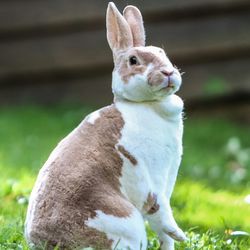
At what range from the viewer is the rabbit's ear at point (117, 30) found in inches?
115

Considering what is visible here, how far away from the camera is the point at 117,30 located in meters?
2.95

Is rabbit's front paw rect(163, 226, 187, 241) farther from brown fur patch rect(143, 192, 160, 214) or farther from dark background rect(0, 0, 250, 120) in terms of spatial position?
dark background rect(0, 0, 250, 120)

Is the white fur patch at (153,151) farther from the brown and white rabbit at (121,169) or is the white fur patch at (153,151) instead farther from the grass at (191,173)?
the grass at (191,173)

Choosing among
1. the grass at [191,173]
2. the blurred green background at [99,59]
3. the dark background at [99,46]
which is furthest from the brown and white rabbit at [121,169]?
the dark background at [99,46]

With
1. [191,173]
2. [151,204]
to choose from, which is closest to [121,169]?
[151,204]

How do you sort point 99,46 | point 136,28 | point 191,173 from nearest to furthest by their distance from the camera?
point 136,28 < point 191,173 < point 99,46

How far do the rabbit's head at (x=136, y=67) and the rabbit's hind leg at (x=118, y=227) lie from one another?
0.43 meters

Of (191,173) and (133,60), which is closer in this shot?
(133,60)

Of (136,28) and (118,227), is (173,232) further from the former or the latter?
(136,28)

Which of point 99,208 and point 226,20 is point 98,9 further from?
point 99,208

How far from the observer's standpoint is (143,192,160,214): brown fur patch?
9.19 feet

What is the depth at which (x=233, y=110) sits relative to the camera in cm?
794

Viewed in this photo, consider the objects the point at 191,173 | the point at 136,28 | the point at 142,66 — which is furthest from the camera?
the point at 191,173

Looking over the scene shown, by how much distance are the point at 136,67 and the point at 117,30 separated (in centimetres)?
18
